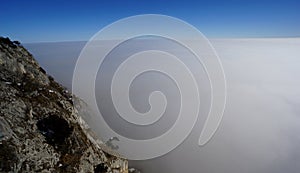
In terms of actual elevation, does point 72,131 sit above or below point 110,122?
below

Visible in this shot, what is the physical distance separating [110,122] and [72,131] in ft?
323

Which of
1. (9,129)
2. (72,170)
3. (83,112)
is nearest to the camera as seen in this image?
(9,129)

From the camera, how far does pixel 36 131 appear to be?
2530 centimetres

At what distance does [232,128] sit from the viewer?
190 metres

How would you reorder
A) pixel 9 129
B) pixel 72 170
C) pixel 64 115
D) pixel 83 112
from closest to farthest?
1. pixel 9 129
2. pixel 72 170
3. pixel 64 115
4. pixel 83 112

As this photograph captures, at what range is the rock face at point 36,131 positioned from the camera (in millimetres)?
22375

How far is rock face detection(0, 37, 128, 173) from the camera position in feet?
73.4

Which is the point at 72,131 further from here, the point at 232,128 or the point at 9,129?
the point at 232,128

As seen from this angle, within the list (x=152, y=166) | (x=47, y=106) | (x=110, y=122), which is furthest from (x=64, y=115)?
(x=110, y=122)

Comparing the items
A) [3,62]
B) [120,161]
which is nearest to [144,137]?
[120,161]

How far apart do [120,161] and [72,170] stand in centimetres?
1154

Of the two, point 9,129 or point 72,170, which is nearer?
point 9,129

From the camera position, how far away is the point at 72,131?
2844cm

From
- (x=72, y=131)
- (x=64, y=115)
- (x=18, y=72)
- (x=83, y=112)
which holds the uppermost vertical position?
(x=83, y=112)
